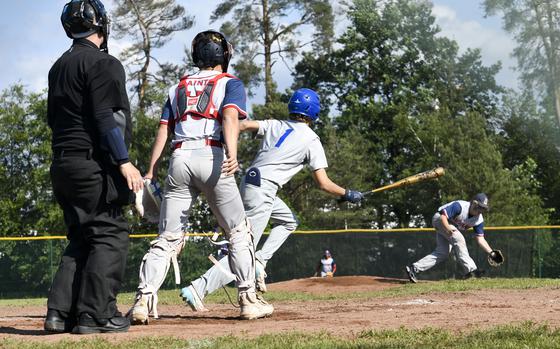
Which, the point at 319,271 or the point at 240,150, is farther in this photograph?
the point at 240,150

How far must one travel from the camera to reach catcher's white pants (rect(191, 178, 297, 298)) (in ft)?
27.0

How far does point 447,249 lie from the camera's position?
17.4 m

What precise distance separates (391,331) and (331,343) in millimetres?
655

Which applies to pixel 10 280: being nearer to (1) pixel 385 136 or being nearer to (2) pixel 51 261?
(2) pixel 51 261

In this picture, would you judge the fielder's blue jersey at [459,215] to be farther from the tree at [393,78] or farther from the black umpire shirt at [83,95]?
the tree at [393,78]

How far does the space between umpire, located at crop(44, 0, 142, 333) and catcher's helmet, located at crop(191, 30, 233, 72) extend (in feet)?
3.65

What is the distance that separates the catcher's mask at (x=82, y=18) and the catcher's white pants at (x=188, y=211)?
1.12 metres

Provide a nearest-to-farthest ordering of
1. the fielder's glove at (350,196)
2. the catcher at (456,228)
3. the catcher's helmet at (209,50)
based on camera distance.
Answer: the catcher's helmet at (209,50)
the fielder's glove at (350,196)
the catcher at (456,228)

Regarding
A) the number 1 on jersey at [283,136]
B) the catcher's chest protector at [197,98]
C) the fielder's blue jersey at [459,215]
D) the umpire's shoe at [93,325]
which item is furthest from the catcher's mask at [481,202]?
the umpire's shoe at [93,325]

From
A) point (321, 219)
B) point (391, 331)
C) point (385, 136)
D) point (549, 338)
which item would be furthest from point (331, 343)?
point (385, 136)

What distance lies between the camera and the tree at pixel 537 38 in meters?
35.6

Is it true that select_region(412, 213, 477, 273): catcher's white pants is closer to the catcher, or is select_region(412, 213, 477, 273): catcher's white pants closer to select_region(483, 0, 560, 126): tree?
the catcher

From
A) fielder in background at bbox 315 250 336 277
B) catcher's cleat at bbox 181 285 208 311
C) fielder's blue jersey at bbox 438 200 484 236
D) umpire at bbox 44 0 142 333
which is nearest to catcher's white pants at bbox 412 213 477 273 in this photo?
fielder's blue jersey at bbox 438 200 484 236

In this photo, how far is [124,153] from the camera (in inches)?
249
